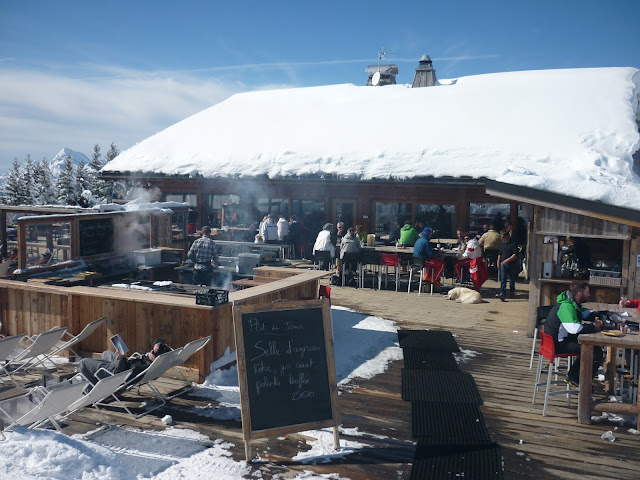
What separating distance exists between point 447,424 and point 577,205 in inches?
186

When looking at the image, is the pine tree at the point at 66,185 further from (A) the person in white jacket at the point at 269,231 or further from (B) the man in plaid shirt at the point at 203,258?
(B) the man in plaid shirt at the point at 203,258

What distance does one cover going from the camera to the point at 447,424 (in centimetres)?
607

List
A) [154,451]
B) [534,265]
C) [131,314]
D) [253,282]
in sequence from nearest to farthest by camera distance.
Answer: [154,451], [131,314], [534,265], [253,282]

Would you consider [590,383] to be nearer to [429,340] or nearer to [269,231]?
[429,340]

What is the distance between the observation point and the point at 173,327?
300 inches

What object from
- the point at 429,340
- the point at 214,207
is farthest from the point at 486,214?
the point at 214,207

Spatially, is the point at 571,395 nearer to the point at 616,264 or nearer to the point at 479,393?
the point at 479,393

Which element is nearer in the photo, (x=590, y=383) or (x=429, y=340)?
(x=590, y=383)

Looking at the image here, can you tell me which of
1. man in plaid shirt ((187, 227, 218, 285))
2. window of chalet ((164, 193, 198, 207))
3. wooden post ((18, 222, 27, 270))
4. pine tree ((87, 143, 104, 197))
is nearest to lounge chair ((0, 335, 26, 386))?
wooden post ((18, 222, 27, 270))

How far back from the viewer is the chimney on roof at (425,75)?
25859 mm

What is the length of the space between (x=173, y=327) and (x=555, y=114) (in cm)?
1716

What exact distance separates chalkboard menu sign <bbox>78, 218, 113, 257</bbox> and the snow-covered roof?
306 inches

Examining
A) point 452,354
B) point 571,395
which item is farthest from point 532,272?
point 571,395

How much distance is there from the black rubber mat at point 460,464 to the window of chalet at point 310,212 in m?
14.5
